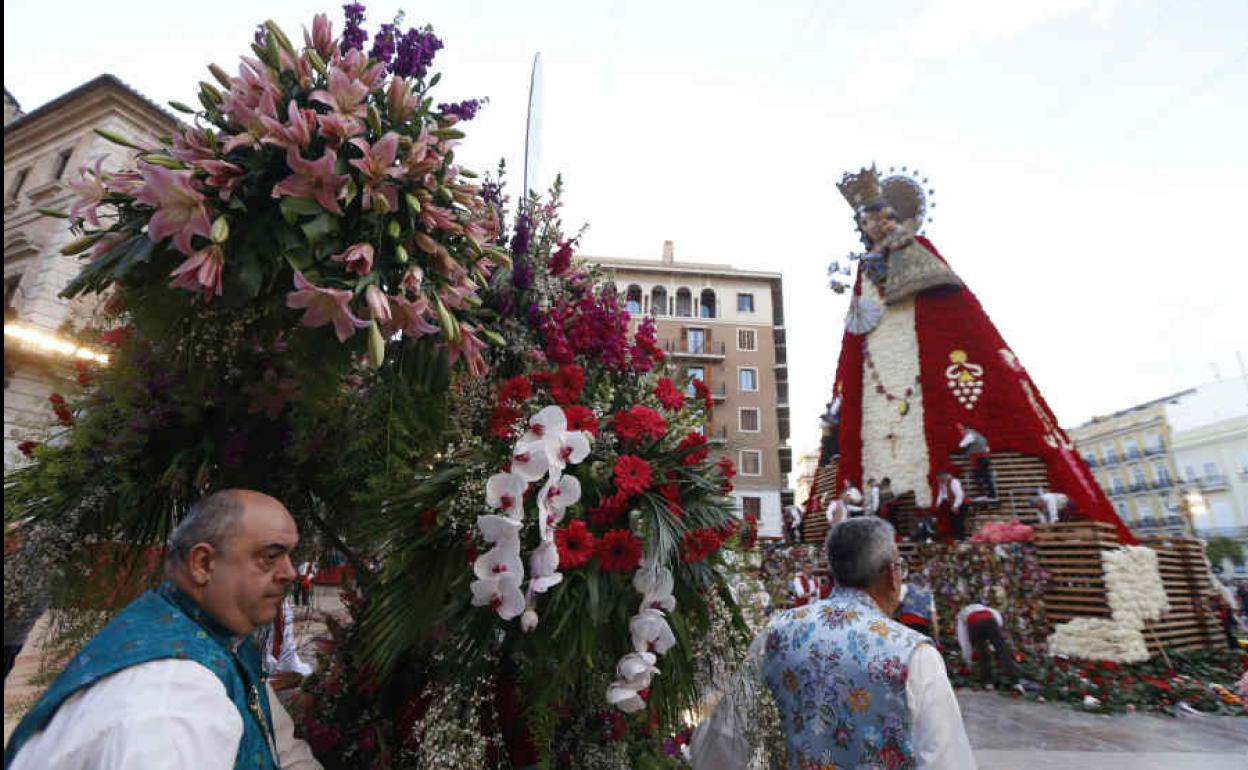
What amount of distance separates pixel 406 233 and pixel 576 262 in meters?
0.80

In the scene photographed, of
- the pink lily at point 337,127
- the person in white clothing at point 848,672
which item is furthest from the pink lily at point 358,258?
the person in white clothing at point 848,672

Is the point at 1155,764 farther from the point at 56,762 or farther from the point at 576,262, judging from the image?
the point at 56,762

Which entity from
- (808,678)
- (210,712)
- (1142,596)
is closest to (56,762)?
(210,712)

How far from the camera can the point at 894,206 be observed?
13.0 metres

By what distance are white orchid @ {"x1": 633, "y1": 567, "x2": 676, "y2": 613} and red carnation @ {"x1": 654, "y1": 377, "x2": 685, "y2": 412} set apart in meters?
0.52

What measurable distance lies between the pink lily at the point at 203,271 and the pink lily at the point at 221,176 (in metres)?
0.13

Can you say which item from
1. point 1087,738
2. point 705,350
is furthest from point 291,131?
point 705,350

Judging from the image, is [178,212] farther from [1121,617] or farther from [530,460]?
[1121,617]

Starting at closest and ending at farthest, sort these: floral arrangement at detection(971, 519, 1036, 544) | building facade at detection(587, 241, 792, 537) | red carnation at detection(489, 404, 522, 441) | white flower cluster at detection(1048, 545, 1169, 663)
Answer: red carnation at detection(489, 404, 522, 441)
white flower cluster at detection(1048, 545, 1169, 663)
floral arrangement at detection(971, 519, 1036, 544)
building facade at detection(587, 241, 792, 537)

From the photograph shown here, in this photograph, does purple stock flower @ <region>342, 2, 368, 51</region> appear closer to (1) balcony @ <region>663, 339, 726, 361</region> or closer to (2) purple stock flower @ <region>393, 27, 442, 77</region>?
(2) purple stock flower @ <region>393, 27, 442, 77</region>

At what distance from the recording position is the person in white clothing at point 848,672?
70.4 inches

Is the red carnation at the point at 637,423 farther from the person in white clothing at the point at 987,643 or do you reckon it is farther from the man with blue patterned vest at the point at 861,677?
the person in white clothing at the point at 987,643

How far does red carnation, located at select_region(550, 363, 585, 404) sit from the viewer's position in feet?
5.35

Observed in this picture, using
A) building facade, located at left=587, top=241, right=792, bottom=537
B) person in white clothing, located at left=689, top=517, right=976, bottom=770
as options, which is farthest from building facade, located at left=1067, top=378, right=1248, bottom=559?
person in white clothing, located at left=689, top=517, right=976, bottom=770
